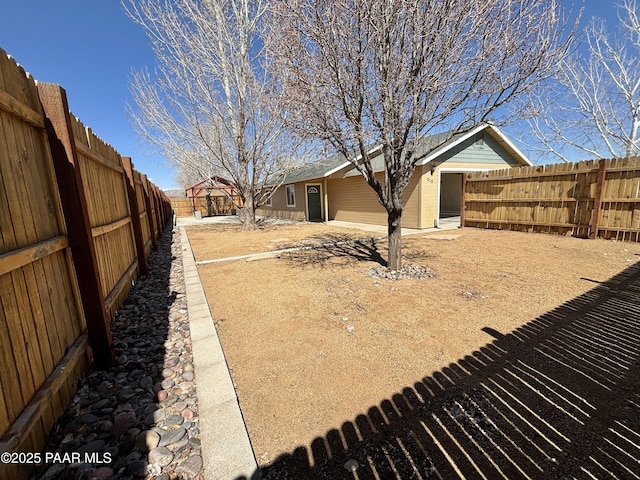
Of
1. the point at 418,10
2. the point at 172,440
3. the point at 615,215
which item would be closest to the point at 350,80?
the point at 418,10

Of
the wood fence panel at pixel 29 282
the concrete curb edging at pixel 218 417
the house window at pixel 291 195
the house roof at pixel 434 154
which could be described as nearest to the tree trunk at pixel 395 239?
the concrete curb edging at pixel 218 417

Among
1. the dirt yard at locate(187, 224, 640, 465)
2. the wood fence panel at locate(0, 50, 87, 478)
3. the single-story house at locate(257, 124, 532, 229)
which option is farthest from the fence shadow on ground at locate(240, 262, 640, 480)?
the single-story house at locate(257, 124, 532, 229)

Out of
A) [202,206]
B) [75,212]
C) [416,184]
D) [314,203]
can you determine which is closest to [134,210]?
[75,212]

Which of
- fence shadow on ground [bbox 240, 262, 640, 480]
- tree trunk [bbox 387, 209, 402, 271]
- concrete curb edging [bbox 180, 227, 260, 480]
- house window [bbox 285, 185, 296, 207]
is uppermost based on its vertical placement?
house window [bbox 285, 185, 296, 207]

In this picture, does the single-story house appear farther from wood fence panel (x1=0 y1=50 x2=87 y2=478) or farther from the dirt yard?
wood fence panel (x1=0 y1=50 x2=87 y2=478)

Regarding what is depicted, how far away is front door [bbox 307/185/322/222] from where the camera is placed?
17.8 m

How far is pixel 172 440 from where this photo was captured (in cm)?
177

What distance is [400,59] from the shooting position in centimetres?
390

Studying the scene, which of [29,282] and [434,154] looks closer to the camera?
[29,282]

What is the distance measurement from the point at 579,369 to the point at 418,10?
441 centimetres

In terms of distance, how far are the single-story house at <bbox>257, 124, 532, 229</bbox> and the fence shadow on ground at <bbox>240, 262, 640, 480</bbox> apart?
247 inches

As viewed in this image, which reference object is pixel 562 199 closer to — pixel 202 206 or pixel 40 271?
pixel 40 271

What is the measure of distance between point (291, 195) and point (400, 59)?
16078 mm

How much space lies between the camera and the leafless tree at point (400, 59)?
3682 mm
